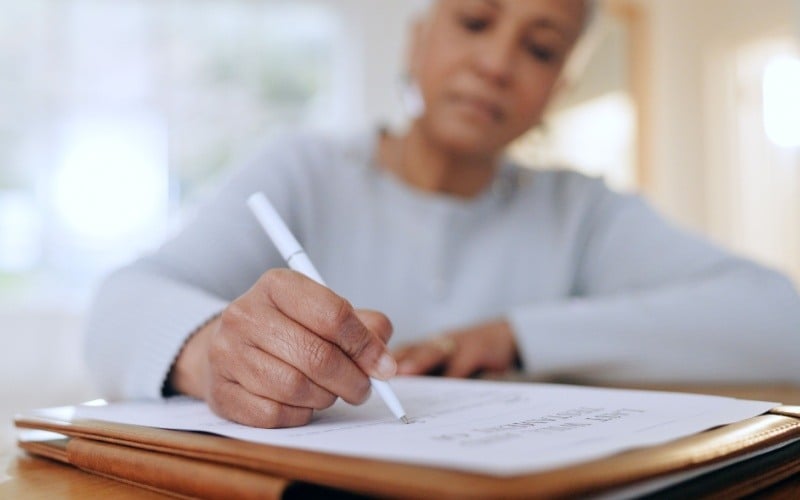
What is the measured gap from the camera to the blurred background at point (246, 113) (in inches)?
104

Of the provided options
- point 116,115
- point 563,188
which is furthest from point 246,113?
point 563,188

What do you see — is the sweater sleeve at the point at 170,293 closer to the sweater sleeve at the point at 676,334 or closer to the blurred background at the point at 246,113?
the sweater sleeve at the point at 676,334

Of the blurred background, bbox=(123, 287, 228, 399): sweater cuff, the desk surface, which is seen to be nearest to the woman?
bbox=(123, 287, 228, 399): sweater cuff

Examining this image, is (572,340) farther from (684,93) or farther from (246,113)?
(684,93)

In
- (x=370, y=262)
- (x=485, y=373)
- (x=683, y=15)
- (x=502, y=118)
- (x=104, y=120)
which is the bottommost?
(x=485, y=373)

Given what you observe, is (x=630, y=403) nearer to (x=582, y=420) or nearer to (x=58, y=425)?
(x=582, y=420)

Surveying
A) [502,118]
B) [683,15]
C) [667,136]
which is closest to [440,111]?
[502,118]

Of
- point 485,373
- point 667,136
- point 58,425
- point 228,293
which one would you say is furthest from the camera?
point 667,136

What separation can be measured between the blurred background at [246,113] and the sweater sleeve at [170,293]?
1476mm

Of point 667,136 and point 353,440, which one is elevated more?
point 667,136

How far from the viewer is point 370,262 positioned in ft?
3.35

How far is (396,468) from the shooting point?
0.82 feet

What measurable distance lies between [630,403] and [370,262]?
1.98ft

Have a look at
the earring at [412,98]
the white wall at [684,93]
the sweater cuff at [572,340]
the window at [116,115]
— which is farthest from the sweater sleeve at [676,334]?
the white wall at [684,93]
